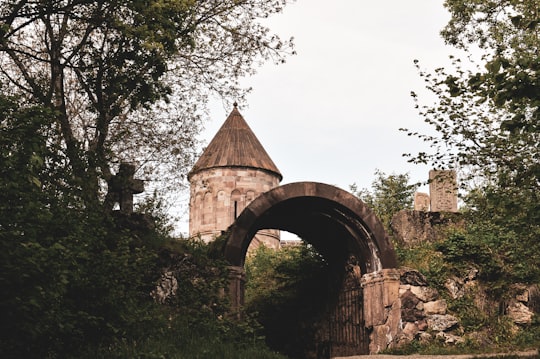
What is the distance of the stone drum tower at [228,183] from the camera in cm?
3888

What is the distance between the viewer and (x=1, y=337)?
8781 mm

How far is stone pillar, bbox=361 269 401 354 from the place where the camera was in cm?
1622

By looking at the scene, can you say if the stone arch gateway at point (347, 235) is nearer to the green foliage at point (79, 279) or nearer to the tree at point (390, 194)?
the green foliage at point (79, 279)

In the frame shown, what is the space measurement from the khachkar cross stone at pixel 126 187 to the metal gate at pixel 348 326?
6041mm

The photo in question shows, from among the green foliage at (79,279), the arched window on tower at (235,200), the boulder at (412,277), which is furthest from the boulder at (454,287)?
the arched window on tower at (235,200)

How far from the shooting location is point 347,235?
58.0 ft

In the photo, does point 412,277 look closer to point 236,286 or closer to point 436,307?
point 436,307

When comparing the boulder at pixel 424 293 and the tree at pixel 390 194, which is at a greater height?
the tree at pixel 390 194

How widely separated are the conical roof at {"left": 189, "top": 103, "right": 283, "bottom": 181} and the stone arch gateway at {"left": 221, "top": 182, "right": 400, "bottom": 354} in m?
21.2

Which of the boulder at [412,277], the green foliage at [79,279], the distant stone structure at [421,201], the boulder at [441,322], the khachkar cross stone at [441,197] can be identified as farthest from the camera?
the distant stone structure at [421,201]

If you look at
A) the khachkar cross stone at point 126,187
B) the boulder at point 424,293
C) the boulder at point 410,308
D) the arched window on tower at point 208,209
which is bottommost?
the boulder at point 410,308

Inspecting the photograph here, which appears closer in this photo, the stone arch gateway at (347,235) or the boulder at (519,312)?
the stone arch gateway at (347,235)

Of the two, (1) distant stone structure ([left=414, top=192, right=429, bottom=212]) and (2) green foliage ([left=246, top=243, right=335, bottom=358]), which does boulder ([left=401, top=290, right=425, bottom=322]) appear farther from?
(1) distant stone structure ([left=414, top=192, right=429, bottom=212])

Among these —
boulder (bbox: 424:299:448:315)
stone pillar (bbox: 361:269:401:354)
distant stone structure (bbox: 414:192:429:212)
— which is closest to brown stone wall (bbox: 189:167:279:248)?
A: distant stone structure (bbox: 414:192:429:212)
